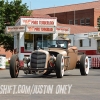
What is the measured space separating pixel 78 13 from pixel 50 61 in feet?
251

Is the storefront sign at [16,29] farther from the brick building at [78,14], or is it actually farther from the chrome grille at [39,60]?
the brick building at [78,14]


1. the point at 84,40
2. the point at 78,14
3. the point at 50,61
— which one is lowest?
the point at 50,61

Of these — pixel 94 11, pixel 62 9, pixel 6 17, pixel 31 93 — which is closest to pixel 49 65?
pixel 31 93

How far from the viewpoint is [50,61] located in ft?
59.6

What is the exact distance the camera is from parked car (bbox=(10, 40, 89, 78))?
17877mm

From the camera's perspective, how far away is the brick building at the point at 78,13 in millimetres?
91512

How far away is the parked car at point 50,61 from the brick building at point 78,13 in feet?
229

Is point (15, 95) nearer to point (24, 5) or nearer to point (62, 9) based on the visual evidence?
point (24, 5)

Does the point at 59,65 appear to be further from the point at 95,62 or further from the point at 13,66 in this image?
the point at 95,62

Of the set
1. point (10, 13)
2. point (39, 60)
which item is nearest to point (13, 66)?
point (39, 60)

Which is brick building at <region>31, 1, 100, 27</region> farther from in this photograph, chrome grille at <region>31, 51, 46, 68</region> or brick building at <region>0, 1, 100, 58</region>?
chrome grille at <region>31, 51, 46, 68</region>

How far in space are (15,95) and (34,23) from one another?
24.8m

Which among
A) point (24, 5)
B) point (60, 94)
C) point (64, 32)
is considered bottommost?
point (60, 94)

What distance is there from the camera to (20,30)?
114 feet
